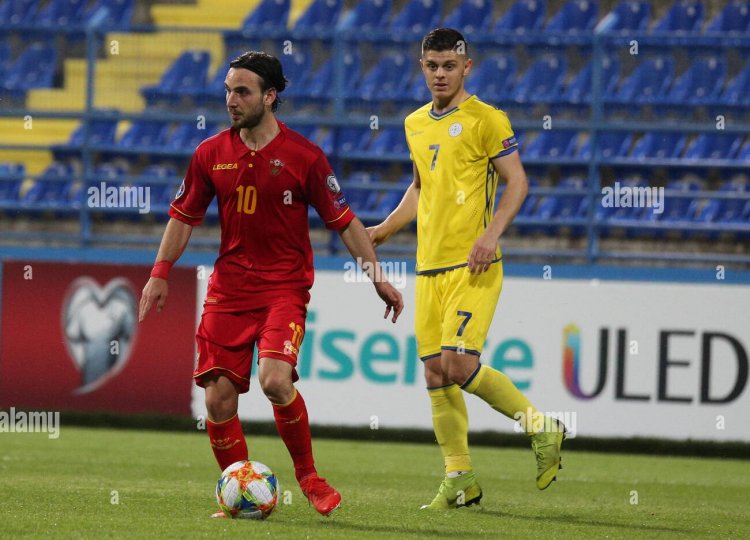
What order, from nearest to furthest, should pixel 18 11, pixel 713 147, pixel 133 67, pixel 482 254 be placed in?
pixel 482 254 → pixel 713 147 → pixel 133 67 → pixel 18 11

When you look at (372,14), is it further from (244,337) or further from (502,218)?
(244,337)

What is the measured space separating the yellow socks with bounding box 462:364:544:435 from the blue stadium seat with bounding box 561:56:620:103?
6.93m

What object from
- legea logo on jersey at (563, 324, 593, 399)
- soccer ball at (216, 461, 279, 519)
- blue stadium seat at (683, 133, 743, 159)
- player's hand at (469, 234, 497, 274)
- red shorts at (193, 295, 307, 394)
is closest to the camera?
soccer ball at (216, 461, 279, 519)

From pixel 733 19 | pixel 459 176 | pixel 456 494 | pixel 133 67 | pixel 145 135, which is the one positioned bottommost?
pixel 456 494

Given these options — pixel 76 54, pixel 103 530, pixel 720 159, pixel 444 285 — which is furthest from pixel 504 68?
pixel 103 530

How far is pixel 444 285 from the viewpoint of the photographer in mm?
6602

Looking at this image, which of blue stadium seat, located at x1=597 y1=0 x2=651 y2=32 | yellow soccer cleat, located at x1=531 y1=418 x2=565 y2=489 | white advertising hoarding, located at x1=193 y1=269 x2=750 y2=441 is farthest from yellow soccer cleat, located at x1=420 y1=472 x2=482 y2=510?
blue stadium seat, located at x1=597 y1=0 x2=651 y2=32

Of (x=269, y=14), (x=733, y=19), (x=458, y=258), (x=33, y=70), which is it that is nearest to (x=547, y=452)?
(x=458, y=258)

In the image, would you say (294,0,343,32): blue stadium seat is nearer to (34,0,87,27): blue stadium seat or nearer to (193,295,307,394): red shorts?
(34,0,87,27): blue stadium seat

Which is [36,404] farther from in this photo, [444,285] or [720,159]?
[720,159]

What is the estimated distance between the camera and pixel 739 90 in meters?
13.2

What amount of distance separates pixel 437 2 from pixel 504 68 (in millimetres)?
2934

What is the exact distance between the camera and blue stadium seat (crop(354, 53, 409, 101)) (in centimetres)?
1375

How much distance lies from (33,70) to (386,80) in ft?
15.3
